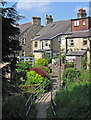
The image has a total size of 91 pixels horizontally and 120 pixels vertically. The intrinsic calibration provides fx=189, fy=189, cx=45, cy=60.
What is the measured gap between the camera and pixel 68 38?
2947cm

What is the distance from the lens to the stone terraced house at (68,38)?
26764 millimetres

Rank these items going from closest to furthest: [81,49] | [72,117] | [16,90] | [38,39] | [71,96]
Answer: [16,90]
[72,117]
[71,96]
[81,49]
[38,39]

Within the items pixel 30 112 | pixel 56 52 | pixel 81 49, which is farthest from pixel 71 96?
pixel 56 52

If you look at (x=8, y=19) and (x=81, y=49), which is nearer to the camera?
(x=8, y=19)

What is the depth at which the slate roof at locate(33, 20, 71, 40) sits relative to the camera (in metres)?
32.5

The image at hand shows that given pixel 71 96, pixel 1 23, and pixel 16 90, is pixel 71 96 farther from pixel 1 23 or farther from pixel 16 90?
pixel 1 23

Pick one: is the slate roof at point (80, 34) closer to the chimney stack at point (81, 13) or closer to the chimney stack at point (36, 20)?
the chimney stack at point (81, 13)

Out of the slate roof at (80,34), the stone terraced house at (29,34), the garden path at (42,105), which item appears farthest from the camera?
the stone terraced house at (29,34)

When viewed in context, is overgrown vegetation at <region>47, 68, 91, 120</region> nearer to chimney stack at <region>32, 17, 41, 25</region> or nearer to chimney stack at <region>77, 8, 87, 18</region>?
chimney stack at <region>77, 8, 87, 18</region>

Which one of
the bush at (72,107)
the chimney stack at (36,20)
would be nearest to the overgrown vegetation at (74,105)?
the bush at (72,107)

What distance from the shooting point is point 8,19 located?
7484 millimetres

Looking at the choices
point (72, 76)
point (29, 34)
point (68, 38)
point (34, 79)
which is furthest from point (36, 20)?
point (34, 79)

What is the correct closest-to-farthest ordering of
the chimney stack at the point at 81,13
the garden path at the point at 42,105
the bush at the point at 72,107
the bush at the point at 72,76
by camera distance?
1. the bush at the point at 72,107
2. the garden path at the point at 42,105
3. the bush at the point at 72,76
4. the chimney stack at the point at 81,13

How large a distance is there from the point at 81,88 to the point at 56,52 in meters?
18.6
